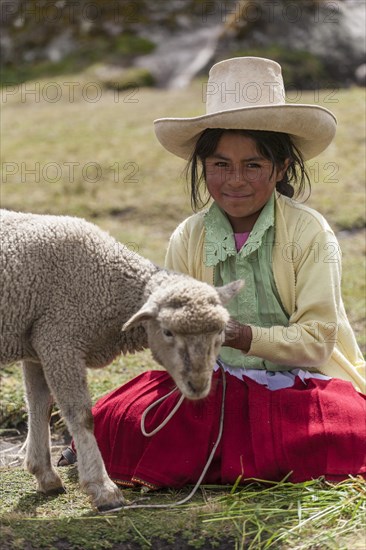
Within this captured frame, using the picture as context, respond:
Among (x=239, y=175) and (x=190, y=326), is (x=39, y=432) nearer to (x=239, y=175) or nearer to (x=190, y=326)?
(x=190, y=326)

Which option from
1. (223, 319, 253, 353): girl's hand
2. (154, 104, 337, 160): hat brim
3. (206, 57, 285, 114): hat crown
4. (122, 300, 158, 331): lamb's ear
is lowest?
(223, 319, 253, 353): girl's hand

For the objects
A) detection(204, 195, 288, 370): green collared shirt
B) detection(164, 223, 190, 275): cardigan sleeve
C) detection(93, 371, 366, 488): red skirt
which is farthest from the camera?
detection(164, 223, 190, 275): cardigan sleeve

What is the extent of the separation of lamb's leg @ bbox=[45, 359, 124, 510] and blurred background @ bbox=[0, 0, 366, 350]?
314cm

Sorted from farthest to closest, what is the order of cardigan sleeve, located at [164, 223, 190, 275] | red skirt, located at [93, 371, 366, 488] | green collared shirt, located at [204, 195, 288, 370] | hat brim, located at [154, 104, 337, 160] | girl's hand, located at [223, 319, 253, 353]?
cardigan sleeve, located at [164, 223, 190, 275]
green collared shirt, located at [204, 195, 288, 370]
hat brim, located at [154, 104, 337, 160]
red skirt, located at [93, 371, 366, 488]
girl's hand, located at [223, 319, 253, 353]

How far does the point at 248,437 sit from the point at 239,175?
1320mm

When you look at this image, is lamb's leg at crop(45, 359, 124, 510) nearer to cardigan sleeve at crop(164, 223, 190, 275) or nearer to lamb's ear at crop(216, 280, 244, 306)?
lamb's ear at crop(216, 280, 244, 306)

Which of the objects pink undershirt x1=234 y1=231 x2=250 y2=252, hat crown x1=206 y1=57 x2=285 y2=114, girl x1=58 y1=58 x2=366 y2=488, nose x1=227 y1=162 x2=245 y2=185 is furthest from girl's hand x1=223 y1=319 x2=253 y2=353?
hat crown x1=206 y1=57 x2=285 y2=114

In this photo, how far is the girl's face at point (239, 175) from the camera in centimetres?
439

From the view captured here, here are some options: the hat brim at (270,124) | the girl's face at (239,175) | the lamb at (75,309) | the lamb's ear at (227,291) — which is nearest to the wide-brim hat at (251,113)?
the hat brim at (270,124)

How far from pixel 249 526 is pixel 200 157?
198 centimetres

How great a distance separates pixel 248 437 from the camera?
4.24 metres

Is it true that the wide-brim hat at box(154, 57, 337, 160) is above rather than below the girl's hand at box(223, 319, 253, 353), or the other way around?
above

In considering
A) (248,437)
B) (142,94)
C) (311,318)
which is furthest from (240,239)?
(142,94)

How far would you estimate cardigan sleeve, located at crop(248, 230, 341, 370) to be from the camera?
417 centimetres
